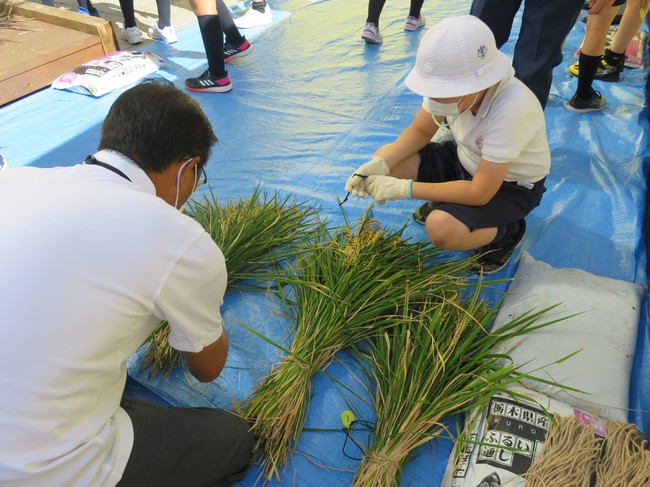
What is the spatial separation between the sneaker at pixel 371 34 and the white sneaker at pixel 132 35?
1.83 meters

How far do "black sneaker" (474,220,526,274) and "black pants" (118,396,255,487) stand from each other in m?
1.11

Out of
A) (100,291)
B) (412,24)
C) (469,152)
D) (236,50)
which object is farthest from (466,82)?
(412,24)

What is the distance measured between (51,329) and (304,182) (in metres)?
1.67

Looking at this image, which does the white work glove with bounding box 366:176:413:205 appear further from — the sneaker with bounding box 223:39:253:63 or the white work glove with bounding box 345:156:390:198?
the sneaker with bounding box 223:39:253:63

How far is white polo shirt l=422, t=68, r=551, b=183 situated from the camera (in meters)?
1.49

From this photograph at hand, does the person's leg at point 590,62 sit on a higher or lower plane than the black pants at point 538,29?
lower

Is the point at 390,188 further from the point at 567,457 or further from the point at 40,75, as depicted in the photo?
the point at 40,75

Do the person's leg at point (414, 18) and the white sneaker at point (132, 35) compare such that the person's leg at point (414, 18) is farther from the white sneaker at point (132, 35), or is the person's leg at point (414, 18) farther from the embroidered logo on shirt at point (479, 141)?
the embroidered logo on shirt at point (479, 141)

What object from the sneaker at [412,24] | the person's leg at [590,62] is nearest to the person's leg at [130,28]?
the sneaker at [412,24]

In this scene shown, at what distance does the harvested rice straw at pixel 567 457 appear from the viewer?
1.10 meters

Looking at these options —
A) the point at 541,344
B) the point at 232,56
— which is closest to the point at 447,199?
the point at 541,344

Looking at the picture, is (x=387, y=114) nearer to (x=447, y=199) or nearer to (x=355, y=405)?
(x=447, y=199)

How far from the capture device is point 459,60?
1380mm

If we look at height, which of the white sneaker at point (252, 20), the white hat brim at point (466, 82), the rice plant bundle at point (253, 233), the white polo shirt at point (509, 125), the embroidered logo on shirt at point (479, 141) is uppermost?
the white hat brim at point (466, 82)
